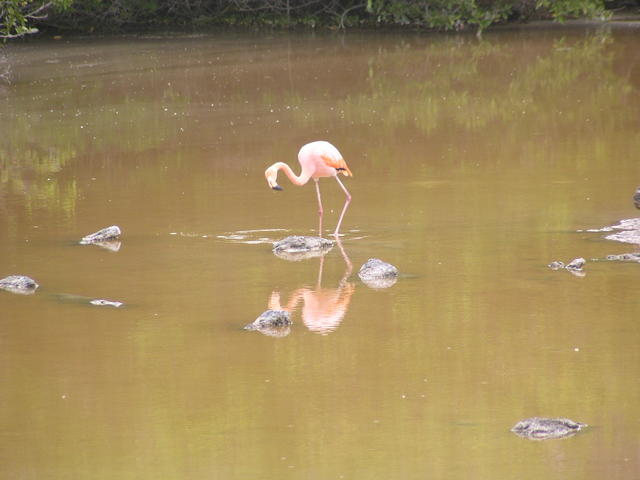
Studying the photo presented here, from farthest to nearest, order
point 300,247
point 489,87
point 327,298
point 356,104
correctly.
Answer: point 489,87 < point 356,104 < point 300,247 < point 327,298

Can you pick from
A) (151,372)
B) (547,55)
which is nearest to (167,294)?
(151,372)

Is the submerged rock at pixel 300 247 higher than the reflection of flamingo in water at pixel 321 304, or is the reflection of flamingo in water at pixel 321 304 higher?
the reflection of flamingo in water at pixel 321 304

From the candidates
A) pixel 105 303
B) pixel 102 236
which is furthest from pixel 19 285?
pixel 102 236

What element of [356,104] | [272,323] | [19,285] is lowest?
[356,104]

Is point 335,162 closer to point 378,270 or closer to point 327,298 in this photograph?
point 378,270

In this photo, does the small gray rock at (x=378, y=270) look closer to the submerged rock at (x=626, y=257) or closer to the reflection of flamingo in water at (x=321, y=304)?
the reflection of flamingo in water at (x=321, y=304)

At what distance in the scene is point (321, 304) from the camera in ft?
23.3

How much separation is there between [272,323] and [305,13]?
23.3m

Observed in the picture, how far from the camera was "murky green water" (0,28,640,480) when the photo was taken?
5.13 meters

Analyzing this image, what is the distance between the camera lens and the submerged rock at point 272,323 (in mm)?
6617

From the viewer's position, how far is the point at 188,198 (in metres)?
10.2

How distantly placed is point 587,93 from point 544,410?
36.1 ft

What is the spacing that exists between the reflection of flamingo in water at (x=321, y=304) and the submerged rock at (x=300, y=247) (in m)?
0.59

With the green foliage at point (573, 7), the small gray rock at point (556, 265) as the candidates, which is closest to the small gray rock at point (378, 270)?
the small gray rock at point (556, 265)
